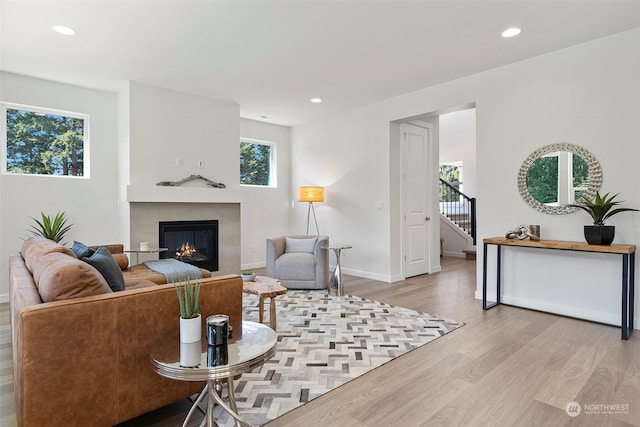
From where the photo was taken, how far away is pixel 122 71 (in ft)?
13.6

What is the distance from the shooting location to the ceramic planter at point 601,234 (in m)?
3.16

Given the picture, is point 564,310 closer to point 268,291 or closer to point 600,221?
point 600,221

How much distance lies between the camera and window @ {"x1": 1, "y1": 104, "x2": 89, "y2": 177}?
4.33 m

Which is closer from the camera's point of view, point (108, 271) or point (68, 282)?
point (68, 282)

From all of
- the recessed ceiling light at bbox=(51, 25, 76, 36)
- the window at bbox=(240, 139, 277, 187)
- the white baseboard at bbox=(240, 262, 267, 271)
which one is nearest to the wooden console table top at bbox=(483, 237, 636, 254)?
the white baseboard at bbox=(240, 262, 267, 271)

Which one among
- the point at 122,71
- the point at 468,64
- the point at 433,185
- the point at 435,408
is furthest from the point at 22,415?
the point at 433,185

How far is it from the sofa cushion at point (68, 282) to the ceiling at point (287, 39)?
6.99 feet

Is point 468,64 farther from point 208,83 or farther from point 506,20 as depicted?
point 208,83

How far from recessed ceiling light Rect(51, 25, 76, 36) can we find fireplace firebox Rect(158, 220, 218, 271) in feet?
7.82

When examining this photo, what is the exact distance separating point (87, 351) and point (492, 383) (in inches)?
88.9

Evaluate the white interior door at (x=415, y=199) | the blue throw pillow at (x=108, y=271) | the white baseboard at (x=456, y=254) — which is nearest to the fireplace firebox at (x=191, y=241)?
the blue throw pillow at (x=108, y=271)

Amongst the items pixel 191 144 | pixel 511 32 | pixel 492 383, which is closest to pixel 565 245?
pixel 492 383

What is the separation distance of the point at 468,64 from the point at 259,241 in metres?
4.35

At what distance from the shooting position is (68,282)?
5.32ft
